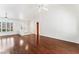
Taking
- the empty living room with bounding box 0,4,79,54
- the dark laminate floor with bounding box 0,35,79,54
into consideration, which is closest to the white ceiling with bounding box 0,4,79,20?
the empty living room with bounding box 0,4,79,54

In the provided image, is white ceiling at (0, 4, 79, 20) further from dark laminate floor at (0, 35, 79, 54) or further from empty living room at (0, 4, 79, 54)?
dark laminate floor at (0, 35, 79, 54)

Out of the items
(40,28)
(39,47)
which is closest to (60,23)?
(40,28)

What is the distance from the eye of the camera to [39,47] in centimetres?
203

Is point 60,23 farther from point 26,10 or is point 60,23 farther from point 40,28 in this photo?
point 26,10

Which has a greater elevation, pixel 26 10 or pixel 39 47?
pixel 26 10

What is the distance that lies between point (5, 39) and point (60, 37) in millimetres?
826

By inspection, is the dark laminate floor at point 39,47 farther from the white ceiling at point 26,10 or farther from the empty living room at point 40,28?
the white ceiling at point 26,10

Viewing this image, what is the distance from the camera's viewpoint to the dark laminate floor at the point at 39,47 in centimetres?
201

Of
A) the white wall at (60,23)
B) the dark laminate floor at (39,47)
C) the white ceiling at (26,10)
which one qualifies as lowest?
the dark laminate floor at (39,47)

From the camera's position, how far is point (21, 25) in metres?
2.03

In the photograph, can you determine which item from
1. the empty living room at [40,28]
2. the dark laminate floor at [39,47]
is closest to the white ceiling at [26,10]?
the empty living room at [40,28]

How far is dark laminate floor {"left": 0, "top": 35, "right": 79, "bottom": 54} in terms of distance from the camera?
2.01 meters
